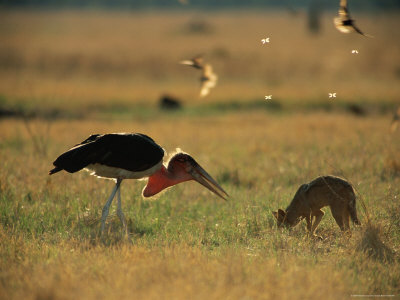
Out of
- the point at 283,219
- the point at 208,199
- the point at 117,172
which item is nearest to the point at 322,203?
the point at 283,219

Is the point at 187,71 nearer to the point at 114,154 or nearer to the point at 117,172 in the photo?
the point at 117,172

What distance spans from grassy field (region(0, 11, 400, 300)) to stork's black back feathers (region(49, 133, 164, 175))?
823 millimetres

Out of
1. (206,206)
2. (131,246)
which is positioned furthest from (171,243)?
(206,206)

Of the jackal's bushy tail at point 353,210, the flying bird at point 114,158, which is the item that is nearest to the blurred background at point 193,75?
the flying bird at point 114,158

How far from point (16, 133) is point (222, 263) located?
32.9ft

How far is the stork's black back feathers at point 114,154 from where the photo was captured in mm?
6746

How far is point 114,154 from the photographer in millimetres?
6832

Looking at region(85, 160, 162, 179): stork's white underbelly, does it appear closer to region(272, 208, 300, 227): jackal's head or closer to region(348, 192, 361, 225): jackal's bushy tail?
region(272, 208, 300, 227): jackal's head

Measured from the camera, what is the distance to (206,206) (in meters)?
8.62

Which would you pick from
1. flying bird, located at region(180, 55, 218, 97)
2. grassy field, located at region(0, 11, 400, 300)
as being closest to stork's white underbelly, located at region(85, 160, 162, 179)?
grassy field, located at region(0, 11, 400, 300)

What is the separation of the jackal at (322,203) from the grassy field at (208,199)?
0.15 metres

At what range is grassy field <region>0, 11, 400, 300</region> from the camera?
5281mm

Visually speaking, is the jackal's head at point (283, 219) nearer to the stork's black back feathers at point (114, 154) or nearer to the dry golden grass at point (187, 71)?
the stork's black back feathers at point (114, 154)

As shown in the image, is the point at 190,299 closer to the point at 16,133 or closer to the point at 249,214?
the point at 249,214
